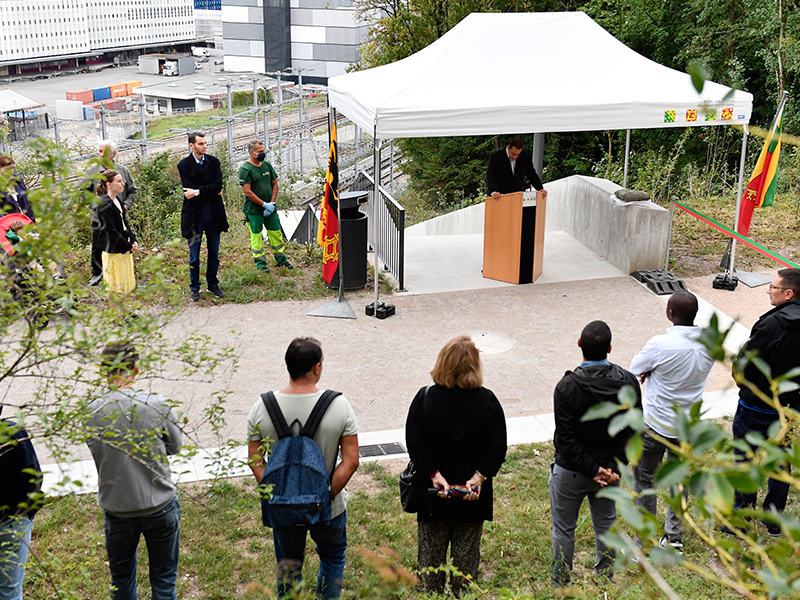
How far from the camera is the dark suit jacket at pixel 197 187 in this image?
8977 mm

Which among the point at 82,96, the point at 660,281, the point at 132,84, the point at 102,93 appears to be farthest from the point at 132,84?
the point at 660,281

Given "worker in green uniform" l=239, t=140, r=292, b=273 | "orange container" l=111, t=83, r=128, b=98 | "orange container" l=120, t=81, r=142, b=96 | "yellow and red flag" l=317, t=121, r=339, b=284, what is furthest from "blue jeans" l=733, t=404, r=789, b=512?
"orange container" l=120, t=81, r=142, b=96

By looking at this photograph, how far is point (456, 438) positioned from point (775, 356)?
2.23m

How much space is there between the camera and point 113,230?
8.20 metres

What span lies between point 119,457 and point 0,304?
1431 mm

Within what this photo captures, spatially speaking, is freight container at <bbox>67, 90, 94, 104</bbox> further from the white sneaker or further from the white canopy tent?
the white sneaker

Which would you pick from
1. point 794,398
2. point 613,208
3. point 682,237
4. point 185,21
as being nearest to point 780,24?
point 682,237

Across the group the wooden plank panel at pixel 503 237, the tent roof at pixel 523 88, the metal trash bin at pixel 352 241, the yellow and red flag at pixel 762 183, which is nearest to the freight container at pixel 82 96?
the tent roof at pixel 523 88

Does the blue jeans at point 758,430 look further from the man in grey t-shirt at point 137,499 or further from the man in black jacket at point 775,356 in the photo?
the man in grey t-shirt at point 137,499

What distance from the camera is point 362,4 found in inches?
1076

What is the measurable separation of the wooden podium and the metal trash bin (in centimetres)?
169

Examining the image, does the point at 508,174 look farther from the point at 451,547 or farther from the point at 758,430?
the point at 451,547

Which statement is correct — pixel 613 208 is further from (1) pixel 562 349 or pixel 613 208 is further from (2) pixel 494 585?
(2) pixel 494 585

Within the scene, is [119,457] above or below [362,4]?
below
